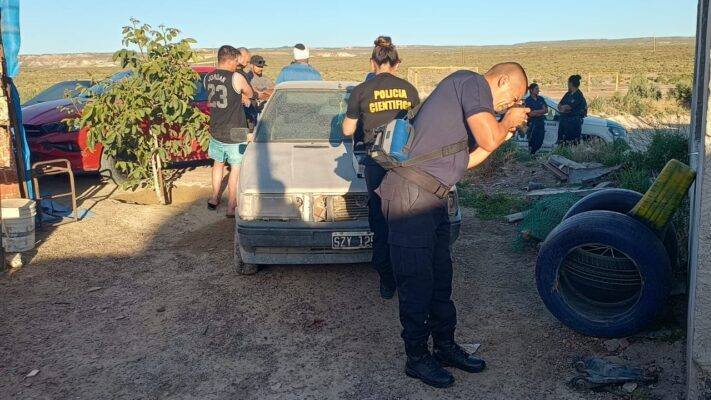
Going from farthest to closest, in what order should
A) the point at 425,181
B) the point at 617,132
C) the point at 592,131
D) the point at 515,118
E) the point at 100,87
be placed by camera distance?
the point at 592,131 < the point at 617,132 < the point at 100,87 < the point at 425,181 < the point at 515,118

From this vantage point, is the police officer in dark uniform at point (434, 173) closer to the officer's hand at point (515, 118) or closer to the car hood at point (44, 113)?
the officer's hand at point (515, 118)

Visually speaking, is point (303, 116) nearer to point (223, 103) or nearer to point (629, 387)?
point (223, 103)

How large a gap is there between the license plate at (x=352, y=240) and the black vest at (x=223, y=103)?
9.14 ft

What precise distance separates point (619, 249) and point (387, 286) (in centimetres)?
175

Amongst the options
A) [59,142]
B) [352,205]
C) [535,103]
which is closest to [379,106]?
[352,205]

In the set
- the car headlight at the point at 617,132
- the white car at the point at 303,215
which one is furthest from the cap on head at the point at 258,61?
the car headlight at the point at 617,132

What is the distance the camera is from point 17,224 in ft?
20.0

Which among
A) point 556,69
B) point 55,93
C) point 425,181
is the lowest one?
point 425,181

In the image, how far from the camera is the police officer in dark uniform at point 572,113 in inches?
457

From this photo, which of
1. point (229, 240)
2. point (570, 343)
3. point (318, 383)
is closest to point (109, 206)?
point (229, 240)

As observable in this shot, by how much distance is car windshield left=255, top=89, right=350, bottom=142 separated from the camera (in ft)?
20.0

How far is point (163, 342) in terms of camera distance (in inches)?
170

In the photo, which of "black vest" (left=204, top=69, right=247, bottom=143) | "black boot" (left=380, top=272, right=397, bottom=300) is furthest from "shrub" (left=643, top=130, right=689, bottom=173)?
"black vest" (left=204, top=69, right=247, bottom=143)

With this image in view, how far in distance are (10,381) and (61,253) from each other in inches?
106
